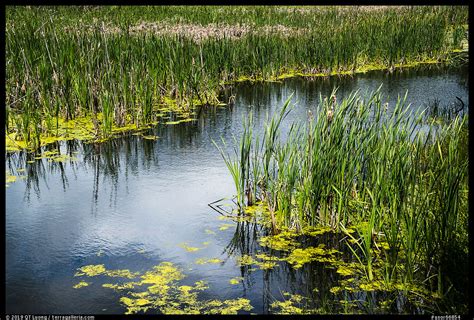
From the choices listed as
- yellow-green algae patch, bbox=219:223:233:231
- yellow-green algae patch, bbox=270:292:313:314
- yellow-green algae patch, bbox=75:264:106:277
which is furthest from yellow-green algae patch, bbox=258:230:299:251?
yellow-green algae patch, bbox=75:264:106:277

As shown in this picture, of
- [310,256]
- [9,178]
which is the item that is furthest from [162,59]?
[310,256]

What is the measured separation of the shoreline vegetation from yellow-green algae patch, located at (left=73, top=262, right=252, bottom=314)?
356cm

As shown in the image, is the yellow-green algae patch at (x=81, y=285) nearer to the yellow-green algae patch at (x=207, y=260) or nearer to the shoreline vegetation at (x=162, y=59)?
the yellow-green algae patch at (x=207, y=260)

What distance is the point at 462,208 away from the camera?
3902mm

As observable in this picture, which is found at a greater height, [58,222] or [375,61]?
[375,61]

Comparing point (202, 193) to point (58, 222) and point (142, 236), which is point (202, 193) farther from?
point (58, 222)

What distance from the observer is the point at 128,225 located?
4844 mm

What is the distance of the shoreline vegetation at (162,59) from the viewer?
7.52 m

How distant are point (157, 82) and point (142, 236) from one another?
478cm

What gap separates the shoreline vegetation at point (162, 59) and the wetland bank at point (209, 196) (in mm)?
51

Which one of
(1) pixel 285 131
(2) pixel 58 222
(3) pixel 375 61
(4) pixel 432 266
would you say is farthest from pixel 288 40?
(4) pixel 432 266

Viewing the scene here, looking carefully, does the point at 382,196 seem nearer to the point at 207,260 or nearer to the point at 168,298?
the point at 207,260

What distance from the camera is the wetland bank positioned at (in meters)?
3.67

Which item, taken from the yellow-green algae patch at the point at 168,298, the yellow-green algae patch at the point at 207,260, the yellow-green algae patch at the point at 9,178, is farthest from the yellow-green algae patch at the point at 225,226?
the yellow-green algae patch at the point at 9,178
